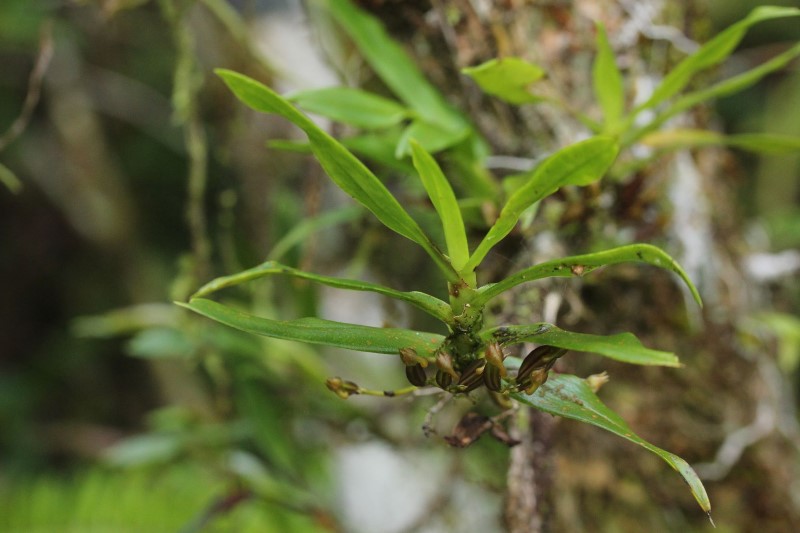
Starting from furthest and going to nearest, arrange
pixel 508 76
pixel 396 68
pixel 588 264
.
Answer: pixel 396 68, pixel 508 76, pixel 588 264

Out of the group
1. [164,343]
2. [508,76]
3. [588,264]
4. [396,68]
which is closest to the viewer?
[588,264]

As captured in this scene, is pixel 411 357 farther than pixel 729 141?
No

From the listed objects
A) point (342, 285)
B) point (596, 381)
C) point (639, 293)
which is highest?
point (342, 285)

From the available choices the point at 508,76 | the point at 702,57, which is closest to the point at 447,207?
the point at 508,76

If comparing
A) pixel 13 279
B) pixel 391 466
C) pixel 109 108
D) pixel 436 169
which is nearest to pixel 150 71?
pixel 109 108

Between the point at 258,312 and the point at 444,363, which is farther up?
the point at 444,363

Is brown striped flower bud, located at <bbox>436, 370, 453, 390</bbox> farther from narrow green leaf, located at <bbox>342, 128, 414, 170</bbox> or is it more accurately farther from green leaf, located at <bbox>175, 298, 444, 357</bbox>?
narrow green leaf, located at <bbox>342, 128, 414, 170</bbox>

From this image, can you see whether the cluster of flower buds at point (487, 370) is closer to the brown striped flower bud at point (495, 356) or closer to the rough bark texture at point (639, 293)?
the brown striped flower bud at point (495, 356)

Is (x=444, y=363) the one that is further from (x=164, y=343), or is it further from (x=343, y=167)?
(x=164, y=343)
